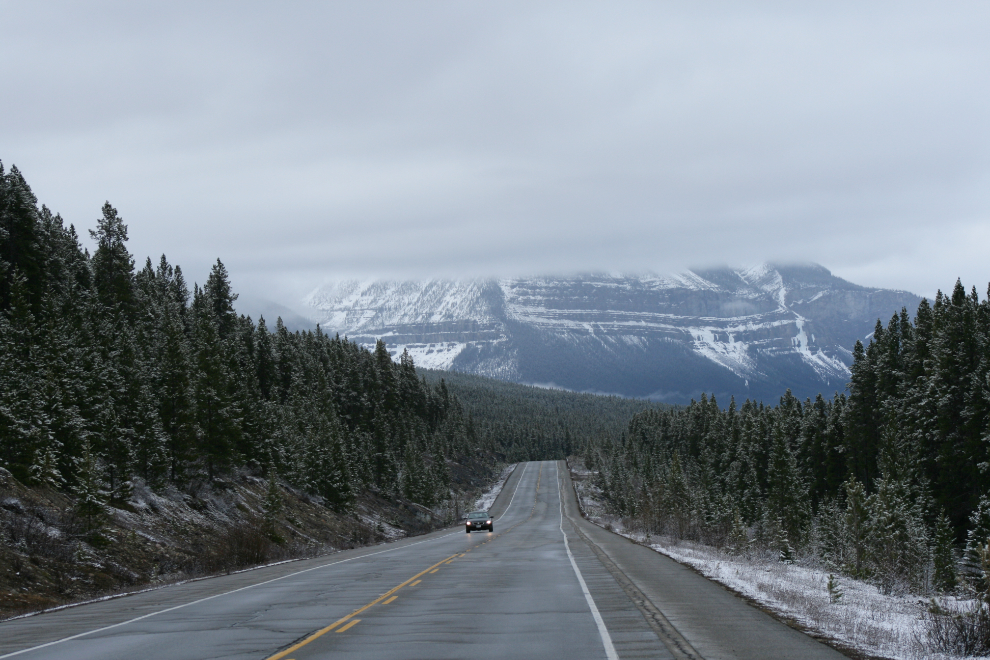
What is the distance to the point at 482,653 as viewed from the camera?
1002cm

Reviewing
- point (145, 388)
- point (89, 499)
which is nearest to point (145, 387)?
point (145, 388)

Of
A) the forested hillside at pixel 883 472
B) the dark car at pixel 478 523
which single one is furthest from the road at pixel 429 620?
the dark car at pixel 478 523

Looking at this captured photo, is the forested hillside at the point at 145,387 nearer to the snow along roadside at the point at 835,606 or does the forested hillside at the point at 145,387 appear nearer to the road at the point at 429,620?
the road at the point at 429,620

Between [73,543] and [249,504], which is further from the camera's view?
[249,504]

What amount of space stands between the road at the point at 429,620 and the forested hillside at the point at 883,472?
15.1 ft

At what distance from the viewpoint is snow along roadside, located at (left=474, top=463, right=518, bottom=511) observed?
117 meters

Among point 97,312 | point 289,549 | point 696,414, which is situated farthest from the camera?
point 696,414

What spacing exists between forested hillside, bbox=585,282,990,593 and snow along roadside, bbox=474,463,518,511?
25455 millimetres

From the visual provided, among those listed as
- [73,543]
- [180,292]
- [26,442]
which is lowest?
[73,543]

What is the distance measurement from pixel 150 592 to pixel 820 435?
65158mm

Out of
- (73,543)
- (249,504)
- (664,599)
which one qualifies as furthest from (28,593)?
(249,504)

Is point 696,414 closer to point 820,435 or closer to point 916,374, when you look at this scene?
point 820,435

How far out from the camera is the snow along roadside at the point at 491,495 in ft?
383

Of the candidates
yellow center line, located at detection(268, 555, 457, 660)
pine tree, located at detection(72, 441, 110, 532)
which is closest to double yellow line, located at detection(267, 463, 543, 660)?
yellow center line, located at detection(268, 555, 457, 660)
